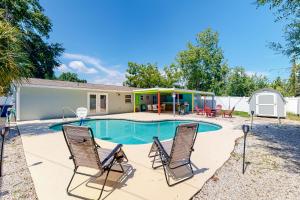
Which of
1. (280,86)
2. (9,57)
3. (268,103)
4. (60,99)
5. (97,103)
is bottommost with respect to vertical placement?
(97,103)

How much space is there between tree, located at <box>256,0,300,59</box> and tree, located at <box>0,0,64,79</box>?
16.8 metres

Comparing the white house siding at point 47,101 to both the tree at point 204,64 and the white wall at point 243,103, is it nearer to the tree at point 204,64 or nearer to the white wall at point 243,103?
the white wall at point 243,103

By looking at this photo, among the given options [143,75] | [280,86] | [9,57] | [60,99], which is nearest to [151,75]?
[143,75]

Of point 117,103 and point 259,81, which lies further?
point 259,81

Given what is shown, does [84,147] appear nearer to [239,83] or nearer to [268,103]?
[268,103]

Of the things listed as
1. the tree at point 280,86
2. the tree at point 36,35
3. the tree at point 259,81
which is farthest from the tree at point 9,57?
the tree at point 280,86

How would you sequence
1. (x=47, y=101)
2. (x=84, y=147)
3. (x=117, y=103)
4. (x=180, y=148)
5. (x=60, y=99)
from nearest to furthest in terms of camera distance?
(x=84, y=147), (x=180, y=148), (x=47, y=101), (x=60, y=99), (x=117, y=103)

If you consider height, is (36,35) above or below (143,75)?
above

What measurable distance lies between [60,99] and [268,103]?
Result: 18288 mm

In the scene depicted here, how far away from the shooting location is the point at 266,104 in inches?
607

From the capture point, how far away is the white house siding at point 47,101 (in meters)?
12.7

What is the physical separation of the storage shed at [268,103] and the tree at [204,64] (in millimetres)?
16081

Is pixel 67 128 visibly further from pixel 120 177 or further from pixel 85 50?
pixel 85 50

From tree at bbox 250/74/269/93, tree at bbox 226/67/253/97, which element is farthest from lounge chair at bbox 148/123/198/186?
tree at bbox 250/74/269/93
